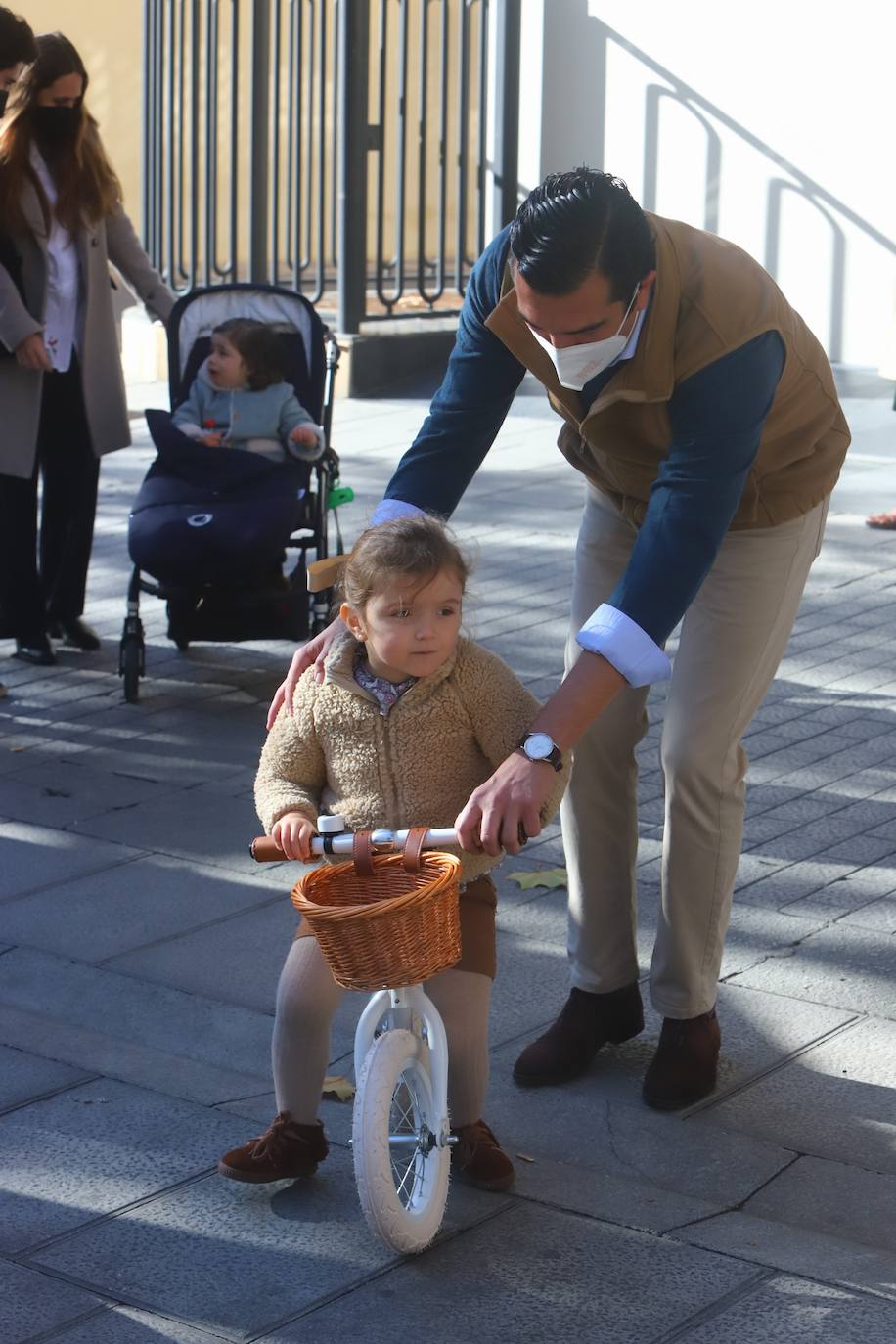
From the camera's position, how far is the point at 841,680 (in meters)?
6.68

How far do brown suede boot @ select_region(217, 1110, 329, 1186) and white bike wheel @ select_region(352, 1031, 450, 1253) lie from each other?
16cm

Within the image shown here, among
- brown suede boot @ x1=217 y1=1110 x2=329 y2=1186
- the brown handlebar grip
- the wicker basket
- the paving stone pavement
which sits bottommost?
the paving stone pavement

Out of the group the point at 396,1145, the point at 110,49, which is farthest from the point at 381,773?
the point at 110,49

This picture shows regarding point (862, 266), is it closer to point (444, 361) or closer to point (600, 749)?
point (444, 361)

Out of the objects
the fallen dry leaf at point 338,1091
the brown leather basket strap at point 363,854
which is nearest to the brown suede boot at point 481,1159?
the fallen dry leaf at point 338,1091

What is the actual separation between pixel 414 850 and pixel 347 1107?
945 millimetres

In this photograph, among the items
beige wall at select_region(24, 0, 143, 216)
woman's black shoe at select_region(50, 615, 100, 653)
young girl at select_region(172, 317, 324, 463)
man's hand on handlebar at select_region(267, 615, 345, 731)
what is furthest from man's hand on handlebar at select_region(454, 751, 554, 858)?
beige wall at select_region(24, 0, 143, 216)

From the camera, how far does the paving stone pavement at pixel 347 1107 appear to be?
9.71 ft

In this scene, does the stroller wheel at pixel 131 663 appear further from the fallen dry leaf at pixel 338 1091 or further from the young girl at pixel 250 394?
the fallen dry leaf at pixel 338 1091

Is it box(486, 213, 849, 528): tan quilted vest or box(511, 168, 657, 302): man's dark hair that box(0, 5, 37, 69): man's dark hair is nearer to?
box(486, 213, 849, 528): tan quilted vest

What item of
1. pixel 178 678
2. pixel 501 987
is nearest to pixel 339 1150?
pixel 501 987

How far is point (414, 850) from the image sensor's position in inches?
115

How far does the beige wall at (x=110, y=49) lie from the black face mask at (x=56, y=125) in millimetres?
11933

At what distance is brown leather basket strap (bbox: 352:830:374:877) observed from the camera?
2.96 meters
